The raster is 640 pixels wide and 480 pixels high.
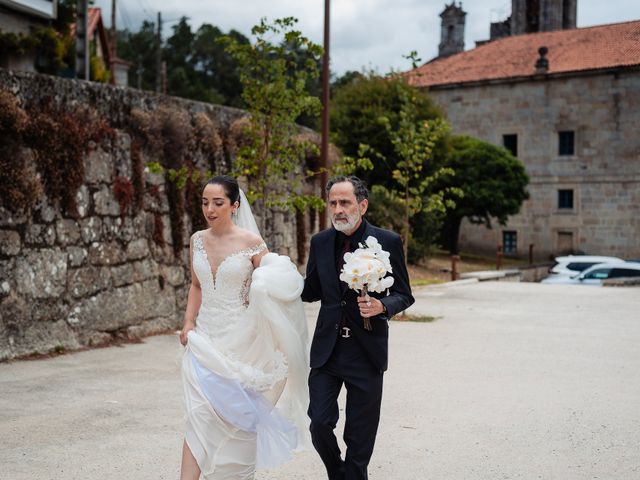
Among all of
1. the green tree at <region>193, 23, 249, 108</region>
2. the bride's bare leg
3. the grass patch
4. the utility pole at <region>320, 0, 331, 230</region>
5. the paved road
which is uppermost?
the green tree at <region>193, 23, 249, 108</region>

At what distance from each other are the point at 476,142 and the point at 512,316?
84.6ft

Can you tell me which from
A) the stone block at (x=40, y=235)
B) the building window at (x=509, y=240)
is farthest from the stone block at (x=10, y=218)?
the building window at (x=509, y=240)

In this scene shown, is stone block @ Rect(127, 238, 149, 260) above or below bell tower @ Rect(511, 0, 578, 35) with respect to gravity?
below

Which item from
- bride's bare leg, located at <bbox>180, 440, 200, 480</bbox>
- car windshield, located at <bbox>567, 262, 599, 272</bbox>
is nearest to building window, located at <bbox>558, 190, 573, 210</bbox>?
car windshield, located at <bbox>567, 262, 599, 272</bbox>

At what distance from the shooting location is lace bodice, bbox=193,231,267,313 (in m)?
4.93

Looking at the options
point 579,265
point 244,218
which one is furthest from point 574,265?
point 244,218

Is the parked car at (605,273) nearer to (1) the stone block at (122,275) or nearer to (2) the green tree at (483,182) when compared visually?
(2) the green tree at (483,182)

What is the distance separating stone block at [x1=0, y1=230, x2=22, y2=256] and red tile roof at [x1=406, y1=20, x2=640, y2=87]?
34.8 metres

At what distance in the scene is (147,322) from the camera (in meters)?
11.1

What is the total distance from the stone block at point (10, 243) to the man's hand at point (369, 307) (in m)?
→ 5.79

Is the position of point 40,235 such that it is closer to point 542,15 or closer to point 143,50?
point 542,15

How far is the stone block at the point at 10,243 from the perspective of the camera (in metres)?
8.86

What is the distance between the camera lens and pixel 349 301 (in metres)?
4.54

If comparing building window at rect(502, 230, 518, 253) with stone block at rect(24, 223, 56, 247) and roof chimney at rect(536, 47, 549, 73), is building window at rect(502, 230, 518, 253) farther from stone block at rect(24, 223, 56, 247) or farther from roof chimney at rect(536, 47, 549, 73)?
stone block at rect(24, 223, 56, 247)
